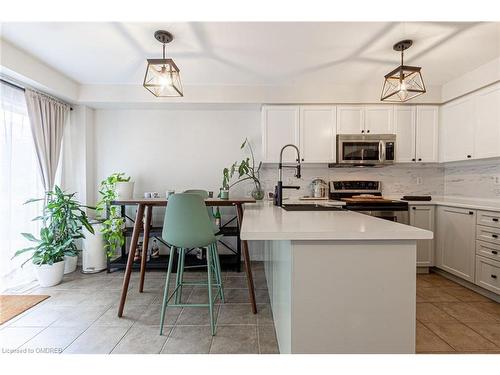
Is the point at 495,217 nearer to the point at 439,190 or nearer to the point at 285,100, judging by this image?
the point at 439,190

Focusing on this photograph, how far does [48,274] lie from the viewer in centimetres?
286

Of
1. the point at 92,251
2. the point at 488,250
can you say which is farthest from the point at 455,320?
the point at 92,251

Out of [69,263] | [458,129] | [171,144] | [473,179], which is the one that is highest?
[458,129]

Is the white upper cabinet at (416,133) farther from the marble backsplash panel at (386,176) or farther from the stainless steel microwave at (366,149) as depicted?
the marble backsplash panel at (386,176)

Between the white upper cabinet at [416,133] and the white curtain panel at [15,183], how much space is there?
15.3ft

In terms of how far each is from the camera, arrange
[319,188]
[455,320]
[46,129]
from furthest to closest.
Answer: [319,188] < [46,129] < [455,320]

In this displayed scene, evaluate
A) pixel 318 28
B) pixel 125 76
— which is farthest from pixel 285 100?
pixel 125 76

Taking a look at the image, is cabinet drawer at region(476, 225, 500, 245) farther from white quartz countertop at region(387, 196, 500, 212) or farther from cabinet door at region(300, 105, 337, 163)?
cabinet door at region(300, 105, 337, 163)

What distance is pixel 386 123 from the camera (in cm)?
349

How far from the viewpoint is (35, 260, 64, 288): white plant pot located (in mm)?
2834

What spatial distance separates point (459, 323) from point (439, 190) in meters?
2.23

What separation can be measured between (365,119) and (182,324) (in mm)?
3296

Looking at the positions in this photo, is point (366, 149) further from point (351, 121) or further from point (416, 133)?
point (416, 133)

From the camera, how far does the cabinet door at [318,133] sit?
3492 millimetres
